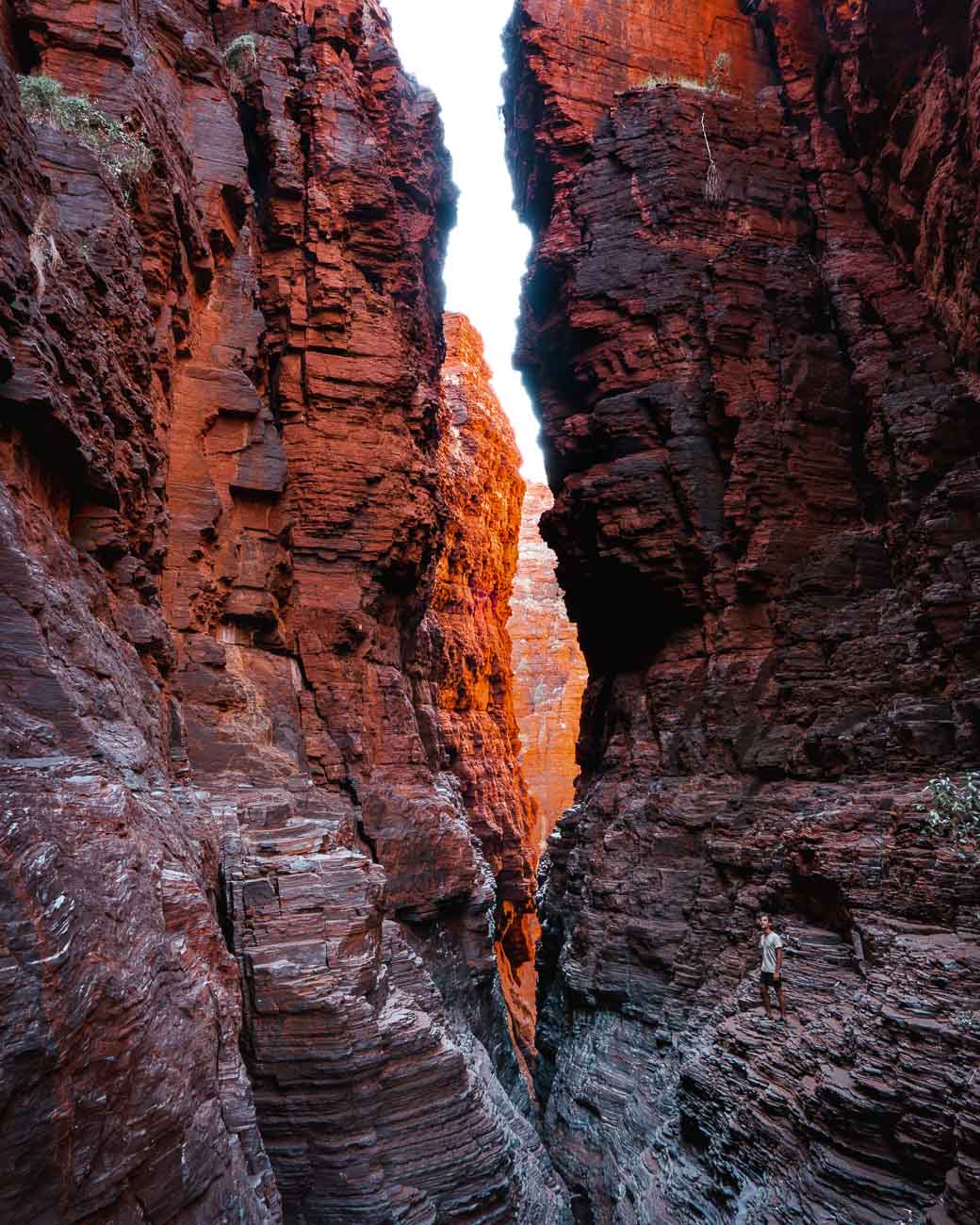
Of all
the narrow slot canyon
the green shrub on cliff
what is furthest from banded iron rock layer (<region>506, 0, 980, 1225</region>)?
the green shrub on cliff

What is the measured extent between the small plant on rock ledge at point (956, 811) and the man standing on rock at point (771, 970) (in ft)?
9.96

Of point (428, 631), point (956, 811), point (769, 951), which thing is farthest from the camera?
point (428, 631)

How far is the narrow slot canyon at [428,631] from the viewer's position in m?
8.09

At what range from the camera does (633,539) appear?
860 inches

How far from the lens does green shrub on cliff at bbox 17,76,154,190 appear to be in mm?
11758

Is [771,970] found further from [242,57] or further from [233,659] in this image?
[242,57]

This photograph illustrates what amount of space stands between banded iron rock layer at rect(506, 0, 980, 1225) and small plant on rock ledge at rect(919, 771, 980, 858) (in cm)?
31

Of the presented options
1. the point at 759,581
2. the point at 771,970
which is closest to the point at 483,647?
the point at 759,581

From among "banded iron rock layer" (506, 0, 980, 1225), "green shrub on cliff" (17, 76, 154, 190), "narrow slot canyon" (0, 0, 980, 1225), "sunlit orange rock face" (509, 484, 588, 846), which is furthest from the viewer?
"sunlit orange rock face" (509, 484, 588, 846)

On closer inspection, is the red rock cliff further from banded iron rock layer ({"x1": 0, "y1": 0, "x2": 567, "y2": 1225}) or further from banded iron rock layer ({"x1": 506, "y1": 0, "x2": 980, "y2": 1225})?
banded iron rock layer ({"x1": 0, "y1": 0, "x2": 567, "y2": 1225})

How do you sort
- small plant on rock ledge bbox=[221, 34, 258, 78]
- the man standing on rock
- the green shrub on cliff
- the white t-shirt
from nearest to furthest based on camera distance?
the green shrub on cliff
the man standing on rock
the white t-shirt
small plant on rock ledge bbox=[221, 34, 258, 78]

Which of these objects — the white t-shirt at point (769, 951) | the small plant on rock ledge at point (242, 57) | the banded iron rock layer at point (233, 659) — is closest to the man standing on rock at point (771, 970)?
the white t-shirt at point (769, 951)

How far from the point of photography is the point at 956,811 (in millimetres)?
12297

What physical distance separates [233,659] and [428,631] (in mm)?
16044
